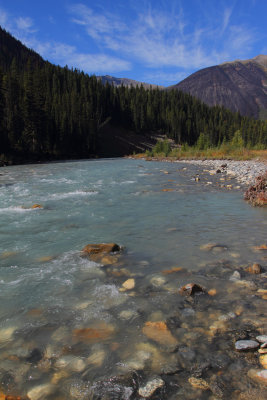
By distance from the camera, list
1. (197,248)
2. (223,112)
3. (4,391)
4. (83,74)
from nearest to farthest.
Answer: (4,391) → (197,248) → (83,74) → (223,112)

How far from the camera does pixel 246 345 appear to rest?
300cm

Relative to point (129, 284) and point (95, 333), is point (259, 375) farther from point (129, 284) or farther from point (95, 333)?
point (129, 284)

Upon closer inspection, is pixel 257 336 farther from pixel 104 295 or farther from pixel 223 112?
pixel 223 112

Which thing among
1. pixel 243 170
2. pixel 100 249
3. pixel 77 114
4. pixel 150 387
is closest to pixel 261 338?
pixel 150 387

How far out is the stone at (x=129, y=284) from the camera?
452 cm

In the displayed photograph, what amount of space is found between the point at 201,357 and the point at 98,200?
→ 974 centimetres

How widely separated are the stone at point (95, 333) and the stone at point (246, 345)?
4.79ft

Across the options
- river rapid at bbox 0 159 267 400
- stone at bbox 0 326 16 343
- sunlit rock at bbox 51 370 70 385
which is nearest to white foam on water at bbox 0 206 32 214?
river rapid at bbox 0 159 267 400

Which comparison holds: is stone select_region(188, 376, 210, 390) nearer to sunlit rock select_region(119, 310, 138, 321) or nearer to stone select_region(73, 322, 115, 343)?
stone select_region(73, 322, 115, 343)

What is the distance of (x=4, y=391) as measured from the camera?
100 inches

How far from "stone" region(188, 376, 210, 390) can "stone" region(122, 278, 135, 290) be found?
6.53 feet

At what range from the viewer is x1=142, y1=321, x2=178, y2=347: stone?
3.20 meters

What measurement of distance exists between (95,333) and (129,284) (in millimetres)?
1324

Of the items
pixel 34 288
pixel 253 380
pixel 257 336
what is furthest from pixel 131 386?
A: pixel 34 288
